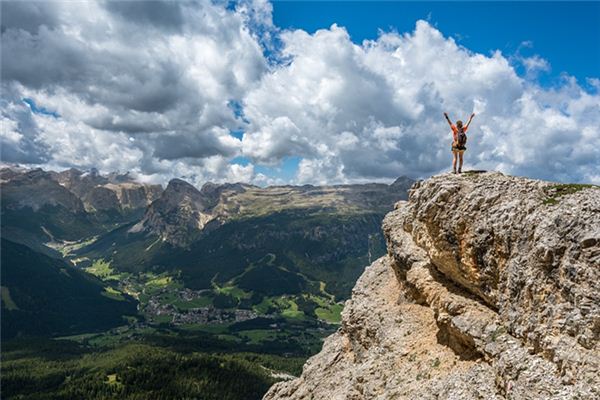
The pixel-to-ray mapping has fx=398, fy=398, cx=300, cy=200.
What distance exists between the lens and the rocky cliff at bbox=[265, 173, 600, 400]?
20.9m

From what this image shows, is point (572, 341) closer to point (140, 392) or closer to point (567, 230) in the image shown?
point (567, 230)

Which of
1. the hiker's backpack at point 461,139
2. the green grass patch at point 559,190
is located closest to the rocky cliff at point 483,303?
the green grass patch at point 559,190

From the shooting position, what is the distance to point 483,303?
2995 centimetres

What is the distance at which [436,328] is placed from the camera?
3403 cm

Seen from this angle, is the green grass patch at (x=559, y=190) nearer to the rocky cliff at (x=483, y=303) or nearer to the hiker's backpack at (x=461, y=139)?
the rocky cliff at (x=483, y=303)

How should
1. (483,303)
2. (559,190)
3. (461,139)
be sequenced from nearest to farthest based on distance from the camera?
(559,190), (483,303), (461,139)

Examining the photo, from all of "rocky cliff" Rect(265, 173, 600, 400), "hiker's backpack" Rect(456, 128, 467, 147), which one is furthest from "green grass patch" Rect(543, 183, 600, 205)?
"hiker's backpack" Rect(456, 128, 467, 147)

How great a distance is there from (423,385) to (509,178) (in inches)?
662

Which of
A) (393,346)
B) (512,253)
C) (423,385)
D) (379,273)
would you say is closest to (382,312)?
(393,346)

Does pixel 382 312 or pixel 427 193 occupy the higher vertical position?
pixel 427 193

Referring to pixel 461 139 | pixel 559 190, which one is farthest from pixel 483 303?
pixel 461 139

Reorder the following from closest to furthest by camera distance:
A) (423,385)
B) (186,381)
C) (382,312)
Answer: (423,385) → (382,312) → (186,381)

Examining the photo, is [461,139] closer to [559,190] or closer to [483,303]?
[559,190]

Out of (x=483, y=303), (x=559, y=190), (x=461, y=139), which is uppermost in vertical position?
(x=461, y=139)
